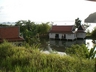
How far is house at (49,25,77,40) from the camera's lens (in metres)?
19.4

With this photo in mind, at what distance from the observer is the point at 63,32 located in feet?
65.5

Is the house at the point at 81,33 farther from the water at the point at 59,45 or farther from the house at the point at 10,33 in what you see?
the house at the point at 10,33

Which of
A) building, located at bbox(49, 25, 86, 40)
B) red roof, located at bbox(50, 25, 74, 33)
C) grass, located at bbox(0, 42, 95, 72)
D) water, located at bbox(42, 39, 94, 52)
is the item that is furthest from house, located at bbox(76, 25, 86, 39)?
grass, located at bbox(0, 42, 95, 72)

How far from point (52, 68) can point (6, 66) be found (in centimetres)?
141

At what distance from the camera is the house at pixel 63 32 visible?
19.4 meters

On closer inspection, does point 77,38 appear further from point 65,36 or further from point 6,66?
point 6,66

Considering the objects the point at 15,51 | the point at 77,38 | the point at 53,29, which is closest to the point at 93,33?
the point at 77,38

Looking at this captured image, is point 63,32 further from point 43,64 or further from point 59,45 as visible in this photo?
point 43,64

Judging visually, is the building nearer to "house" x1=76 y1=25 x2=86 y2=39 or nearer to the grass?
"house" x1=76 y1=25 x2=86 y2=39

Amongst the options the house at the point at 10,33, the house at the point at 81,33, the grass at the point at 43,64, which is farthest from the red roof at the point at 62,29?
the grass at the point at 43,64

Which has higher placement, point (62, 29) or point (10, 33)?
point (10, 33)

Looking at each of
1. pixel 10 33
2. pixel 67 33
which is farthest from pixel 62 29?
pixel 10 33

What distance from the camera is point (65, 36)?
19797mm

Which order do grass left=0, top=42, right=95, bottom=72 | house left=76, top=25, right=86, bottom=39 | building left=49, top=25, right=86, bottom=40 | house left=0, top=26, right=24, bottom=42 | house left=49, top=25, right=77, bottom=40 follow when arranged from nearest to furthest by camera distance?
grass left=0, top=42, right=95, bottom=72 < house left=0, top=26, right=24, bottom=42 < house left=49, top=25, right=77, bottom=40 < building left=49, top=25, right=86, bottom=40 < house left=76, top=25, right=86, bottom=39
